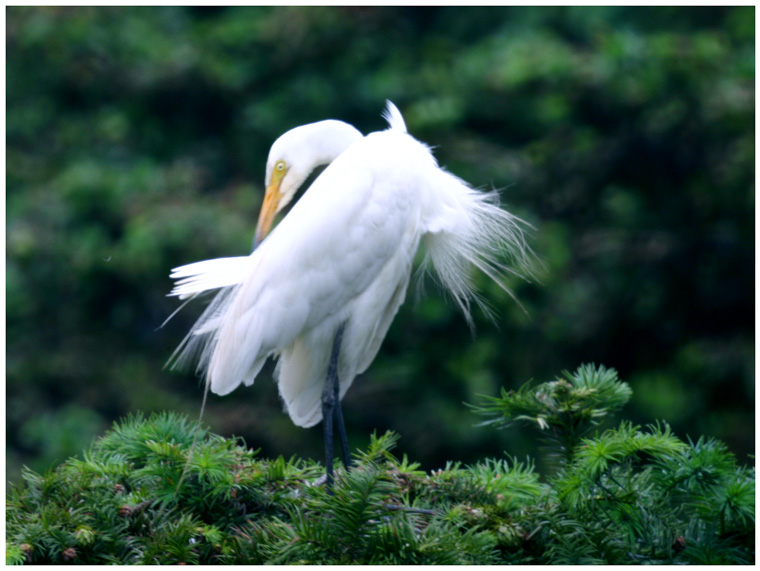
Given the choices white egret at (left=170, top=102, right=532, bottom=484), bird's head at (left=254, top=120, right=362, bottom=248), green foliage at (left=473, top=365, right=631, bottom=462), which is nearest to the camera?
green foliage at (left=473, top=365, right=631, bottom=462)

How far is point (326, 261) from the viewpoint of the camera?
1.95m

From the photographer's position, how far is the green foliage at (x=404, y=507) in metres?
1.45

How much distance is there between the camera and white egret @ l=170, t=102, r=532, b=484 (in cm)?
193

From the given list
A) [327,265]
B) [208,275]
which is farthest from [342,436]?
[208,275]

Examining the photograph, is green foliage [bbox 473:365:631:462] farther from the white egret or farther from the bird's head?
the bird's head

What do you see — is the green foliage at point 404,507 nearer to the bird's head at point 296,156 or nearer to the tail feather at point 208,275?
the tail feather at point 208,275

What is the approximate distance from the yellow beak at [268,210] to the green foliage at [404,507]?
21.2 inches

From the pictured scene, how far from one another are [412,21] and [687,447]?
179 inches

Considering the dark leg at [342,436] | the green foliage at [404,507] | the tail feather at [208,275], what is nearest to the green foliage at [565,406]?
the green foliage at [404,507]

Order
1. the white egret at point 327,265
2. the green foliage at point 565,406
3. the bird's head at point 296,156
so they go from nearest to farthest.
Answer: the green foliage at point 565,406, the white egret at point 327,265, the bird's head at point 296,156

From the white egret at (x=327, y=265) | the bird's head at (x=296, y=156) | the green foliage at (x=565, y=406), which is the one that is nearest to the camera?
the green foliage at (x=565, y=406)

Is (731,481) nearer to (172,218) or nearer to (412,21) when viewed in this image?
(172,218)

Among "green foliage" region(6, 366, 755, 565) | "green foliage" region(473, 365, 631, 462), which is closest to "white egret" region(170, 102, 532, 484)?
"green foliage" region(6, 366, 755, 565)

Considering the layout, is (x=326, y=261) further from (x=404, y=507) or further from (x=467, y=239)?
(x=404, y=507)
